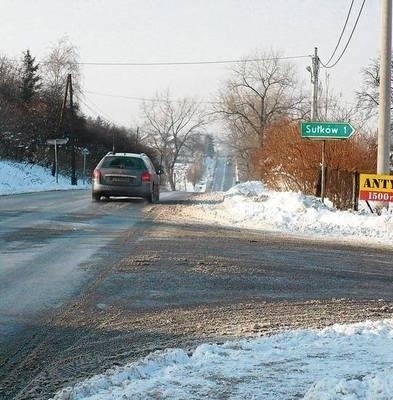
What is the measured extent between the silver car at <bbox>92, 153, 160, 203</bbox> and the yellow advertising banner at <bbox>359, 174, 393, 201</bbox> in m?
7.57

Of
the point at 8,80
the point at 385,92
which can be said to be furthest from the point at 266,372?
the point at 8,80

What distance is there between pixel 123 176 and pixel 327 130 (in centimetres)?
650

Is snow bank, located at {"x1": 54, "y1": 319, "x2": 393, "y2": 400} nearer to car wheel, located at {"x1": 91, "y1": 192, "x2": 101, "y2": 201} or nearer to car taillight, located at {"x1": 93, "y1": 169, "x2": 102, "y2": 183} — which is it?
car taillight, located at {"x1": 93, "y1": 169, "x2": 102, "y2": 183}

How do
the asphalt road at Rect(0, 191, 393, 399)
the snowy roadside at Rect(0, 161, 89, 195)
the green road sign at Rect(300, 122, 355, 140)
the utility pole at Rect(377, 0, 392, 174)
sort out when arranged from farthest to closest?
the snowy roadside at Rect(0, 161, 89, 195), the green road sign at Rect(300, 122, 355, 140), the utility pole at Rect(377, 0, 392, 174), the asphalt road at Rect(0, 191, 393, 399)

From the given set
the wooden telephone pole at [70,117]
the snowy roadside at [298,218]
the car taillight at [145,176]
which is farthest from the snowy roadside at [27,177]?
the snowy roadside at [298,218]

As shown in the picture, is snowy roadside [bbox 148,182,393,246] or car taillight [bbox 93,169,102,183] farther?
car taillight [bbox 93,169,102,183]

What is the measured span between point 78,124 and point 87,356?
5714cm

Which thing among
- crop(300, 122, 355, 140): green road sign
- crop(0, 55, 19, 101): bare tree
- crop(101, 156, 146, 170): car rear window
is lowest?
crop(101, 156, 146, 170): car rear window

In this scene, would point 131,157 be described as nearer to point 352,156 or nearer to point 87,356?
point 352,156

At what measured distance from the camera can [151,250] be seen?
9805 mm

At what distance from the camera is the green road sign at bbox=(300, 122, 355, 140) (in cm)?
A: 1602

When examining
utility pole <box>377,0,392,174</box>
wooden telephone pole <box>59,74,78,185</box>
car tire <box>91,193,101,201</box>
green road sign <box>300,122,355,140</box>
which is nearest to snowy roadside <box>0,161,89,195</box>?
wooden telephone pole <box>59,74,78,185</box>

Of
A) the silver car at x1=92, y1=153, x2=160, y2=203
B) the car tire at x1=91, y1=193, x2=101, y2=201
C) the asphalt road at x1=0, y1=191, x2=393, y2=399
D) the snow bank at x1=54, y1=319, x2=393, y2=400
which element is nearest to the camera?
the snow bank at x1=54, y1=319, x2=393, y2=400

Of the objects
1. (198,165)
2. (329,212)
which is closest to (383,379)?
(329,212)
